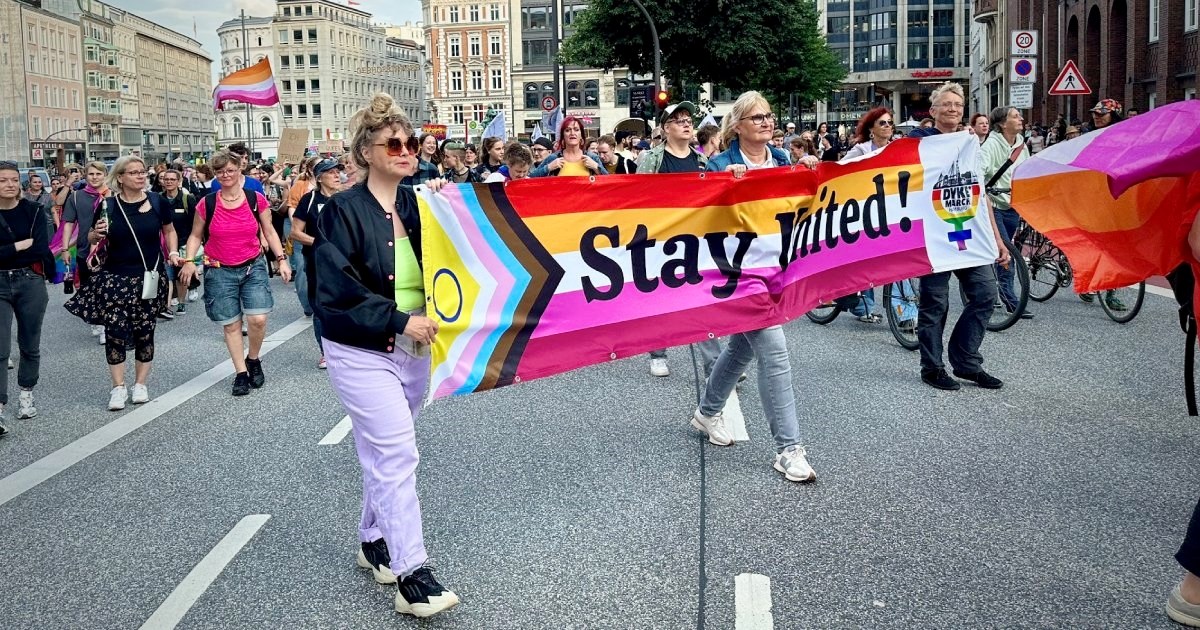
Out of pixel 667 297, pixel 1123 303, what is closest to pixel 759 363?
pixel 667 297

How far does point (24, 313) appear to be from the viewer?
8.66 m

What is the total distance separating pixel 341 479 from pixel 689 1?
140 feet

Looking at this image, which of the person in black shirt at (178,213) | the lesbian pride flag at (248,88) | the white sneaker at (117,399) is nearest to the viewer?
the white sneaker at (117,399)

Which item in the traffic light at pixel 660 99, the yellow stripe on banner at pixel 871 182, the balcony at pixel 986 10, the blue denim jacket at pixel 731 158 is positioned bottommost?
the yellow stripe on banner at pixel 871 182

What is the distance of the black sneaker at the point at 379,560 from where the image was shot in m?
4.69

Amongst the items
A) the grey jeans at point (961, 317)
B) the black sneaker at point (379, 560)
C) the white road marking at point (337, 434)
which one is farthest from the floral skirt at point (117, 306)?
the grey jeans at point (961, 317)

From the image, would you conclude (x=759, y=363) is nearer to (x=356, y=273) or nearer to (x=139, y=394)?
(x=356, y=273)

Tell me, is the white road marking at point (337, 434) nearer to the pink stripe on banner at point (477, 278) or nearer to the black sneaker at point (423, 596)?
the pink stripe on banner at point (477, 278)

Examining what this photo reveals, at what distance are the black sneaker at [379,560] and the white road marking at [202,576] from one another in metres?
0.66

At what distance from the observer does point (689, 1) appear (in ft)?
153

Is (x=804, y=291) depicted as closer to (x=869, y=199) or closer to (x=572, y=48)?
(x=869, y=199)

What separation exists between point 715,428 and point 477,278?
225 centimetres

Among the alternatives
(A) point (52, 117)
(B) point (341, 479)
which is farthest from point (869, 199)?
(A) point (52, 117)

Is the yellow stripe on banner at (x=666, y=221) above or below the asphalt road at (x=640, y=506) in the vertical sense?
above
